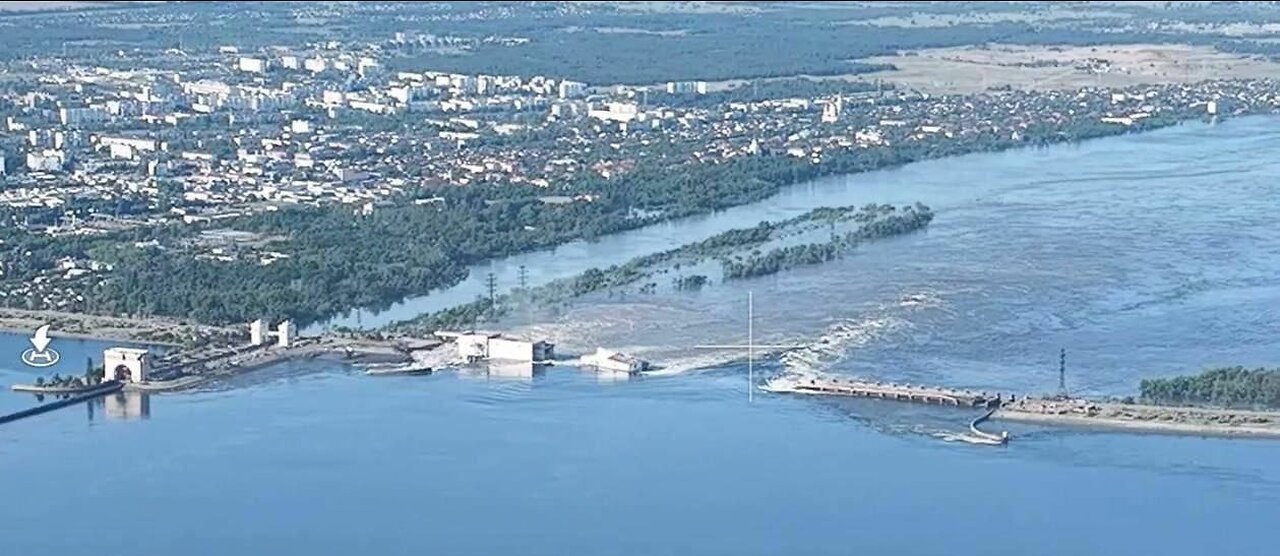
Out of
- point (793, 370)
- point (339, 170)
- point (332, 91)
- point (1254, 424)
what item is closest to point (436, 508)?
point (793, 370)

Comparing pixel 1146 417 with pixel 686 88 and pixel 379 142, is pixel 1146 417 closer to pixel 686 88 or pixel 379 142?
pixel 379 142

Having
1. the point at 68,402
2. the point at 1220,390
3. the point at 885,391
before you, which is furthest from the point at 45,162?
the point at 1220,390

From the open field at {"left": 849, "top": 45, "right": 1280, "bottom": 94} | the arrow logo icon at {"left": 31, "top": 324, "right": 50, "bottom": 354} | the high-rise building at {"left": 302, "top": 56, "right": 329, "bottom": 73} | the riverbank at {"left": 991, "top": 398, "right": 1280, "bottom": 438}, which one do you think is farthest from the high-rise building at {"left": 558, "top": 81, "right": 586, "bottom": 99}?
the riverbank at {"left": 991, "top": 398, "right": 1280, "bottom": 438}

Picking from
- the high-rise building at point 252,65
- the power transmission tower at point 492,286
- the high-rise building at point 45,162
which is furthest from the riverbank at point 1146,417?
the high-rise building at point 252,65

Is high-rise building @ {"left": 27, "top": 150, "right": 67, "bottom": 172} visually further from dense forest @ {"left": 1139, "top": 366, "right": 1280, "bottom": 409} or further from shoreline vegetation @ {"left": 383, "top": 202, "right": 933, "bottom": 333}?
dense forest @ {"left": 1139, "top": 366, "right": 1280, "bottom": 409}

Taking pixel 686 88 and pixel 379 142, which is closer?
pixel 379 142

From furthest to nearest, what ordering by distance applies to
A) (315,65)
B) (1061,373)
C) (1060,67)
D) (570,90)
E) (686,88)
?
(1060,67) → (315,65) → (686,88) → (570,90) → (1061,373)
